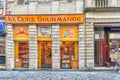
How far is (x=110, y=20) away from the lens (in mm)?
22891

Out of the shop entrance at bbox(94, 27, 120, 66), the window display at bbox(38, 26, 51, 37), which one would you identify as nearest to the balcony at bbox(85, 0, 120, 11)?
the shop entrance at bbox(94, 27, 120, 66)

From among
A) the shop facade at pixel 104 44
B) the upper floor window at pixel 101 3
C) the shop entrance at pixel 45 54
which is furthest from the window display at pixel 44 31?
the upper floor window at pixel 101 3

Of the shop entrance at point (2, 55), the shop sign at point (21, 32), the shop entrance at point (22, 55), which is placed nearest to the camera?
the shop sign at point (21, 32)

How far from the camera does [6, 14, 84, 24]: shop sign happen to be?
905 inches

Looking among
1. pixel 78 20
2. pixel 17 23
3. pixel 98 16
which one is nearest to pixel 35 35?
pixel 17 23

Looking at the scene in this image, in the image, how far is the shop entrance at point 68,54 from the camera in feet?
77.3

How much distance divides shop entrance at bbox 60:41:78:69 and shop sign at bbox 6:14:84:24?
6.20 ft

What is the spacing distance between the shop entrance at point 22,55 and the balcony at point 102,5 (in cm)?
587

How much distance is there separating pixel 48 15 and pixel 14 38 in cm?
340

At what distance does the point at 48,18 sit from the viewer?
76.4ft

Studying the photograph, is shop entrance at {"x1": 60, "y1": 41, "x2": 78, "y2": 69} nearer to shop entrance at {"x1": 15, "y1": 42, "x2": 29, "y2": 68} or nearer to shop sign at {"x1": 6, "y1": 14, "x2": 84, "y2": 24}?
shop sign at {"x1": 6, "y1": 14, "x2": 84, "y2": 24}

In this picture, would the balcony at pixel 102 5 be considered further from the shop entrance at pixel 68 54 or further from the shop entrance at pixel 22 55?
the shop entrance at pixel 22 55

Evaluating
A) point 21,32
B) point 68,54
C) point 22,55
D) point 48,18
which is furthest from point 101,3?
point 22,55

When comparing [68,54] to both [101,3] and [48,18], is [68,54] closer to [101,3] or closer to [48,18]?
[48,18]
